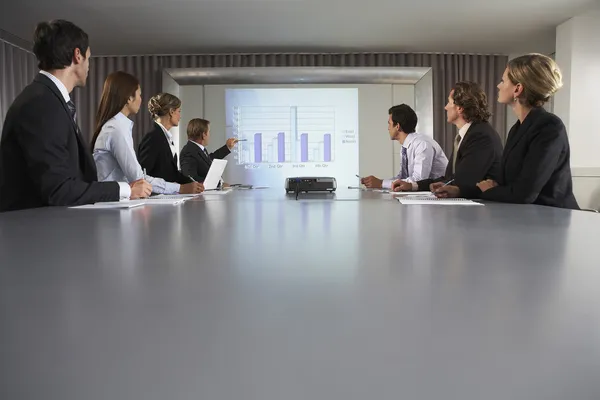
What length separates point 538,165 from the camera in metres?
1.81

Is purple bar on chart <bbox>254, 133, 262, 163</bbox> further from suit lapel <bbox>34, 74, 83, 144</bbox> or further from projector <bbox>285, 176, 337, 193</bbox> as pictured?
suit lapel <bbox>34, 74, 83, 144</bbox>

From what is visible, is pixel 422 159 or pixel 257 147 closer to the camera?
pixel 422 159

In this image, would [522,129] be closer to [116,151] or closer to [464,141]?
[464,141]

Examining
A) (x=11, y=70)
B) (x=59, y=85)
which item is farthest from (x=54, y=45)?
(x=11, y=70)

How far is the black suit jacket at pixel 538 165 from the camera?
1.78m

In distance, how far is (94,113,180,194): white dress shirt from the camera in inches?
91.7

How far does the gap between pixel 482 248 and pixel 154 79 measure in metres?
6.52

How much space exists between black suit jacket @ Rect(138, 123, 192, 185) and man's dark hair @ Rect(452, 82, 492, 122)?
166cm

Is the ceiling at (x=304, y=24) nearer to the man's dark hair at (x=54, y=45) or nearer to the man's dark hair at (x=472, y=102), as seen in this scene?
the man's dark hair at (x=472, y=102)

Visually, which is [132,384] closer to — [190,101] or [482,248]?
[482,248]

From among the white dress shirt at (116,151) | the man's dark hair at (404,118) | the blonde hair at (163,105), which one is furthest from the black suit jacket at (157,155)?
the man's dark hair at (404,118)

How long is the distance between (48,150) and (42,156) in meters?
0.02

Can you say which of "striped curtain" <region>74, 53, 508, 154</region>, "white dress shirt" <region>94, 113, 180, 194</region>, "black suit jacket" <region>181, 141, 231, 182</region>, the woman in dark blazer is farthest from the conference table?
"striped curtain" <region>74, 53, 508, 154</region>

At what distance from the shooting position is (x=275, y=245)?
0.67 meters
